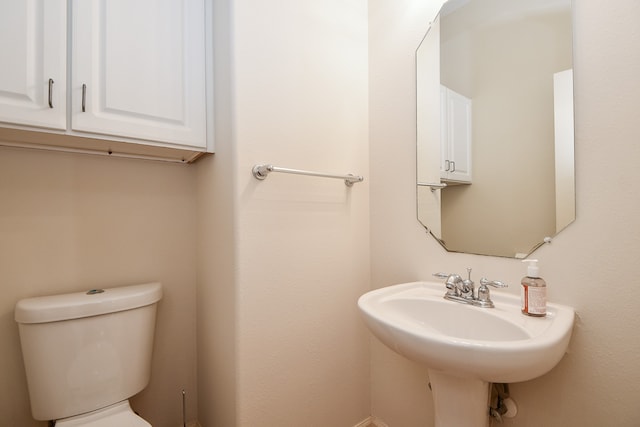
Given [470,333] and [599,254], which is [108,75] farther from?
[599,254]

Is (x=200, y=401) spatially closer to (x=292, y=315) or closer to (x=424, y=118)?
(x=292, y=315)

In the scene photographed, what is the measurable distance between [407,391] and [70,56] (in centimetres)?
177

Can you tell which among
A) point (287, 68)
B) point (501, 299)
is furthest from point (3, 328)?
point (501, 299)

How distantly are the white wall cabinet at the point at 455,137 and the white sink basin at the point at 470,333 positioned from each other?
0.44 m

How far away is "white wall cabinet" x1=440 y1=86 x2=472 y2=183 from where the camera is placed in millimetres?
1086

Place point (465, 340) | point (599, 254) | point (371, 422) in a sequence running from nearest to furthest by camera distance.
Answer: point (465, 340) → point (599, 254) → point (371, 422)

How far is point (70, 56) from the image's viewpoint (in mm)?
933

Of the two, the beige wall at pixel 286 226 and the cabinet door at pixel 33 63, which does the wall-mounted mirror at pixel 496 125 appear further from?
the cabinet door at pixel 33 63

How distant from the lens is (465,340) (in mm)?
650

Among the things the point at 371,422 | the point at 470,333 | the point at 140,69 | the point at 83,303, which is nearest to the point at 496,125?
the point at 470,333

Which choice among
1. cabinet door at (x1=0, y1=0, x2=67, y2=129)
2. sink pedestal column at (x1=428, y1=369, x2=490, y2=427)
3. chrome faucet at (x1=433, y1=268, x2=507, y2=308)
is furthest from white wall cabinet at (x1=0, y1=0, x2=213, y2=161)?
sink pedestal column at (x1=428, y1=369, x2=490, y2=427)

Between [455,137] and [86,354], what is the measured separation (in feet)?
5.10

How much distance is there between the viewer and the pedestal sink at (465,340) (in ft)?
2.06

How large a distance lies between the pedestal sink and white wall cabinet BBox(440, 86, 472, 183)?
44 cm
